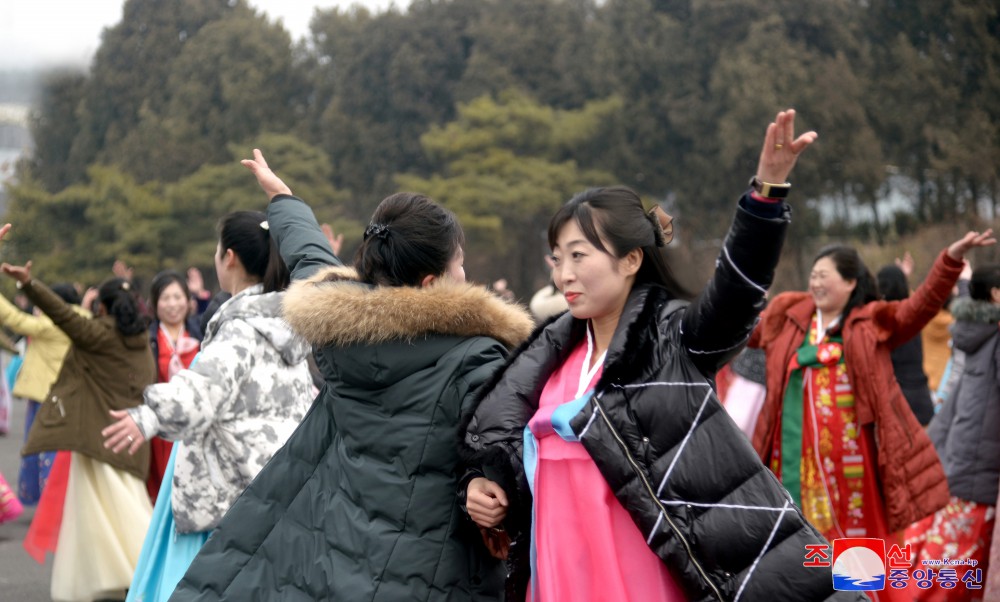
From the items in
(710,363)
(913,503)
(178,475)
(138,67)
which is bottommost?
(913,503)

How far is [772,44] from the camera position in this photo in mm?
32031

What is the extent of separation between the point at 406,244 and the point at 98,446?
13.1ft

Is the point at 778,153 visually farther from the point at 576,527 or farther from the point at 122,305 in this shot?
the point at 122,305

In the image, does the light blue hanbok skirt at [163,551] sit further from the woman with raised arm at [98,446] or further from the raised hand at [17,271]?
the woman with raised arm at [98,446]

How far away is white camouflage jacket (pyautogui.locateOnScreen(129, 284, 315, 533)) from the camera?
3.91 m

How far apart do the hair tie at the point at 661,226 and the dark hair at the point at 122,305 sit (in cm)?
424

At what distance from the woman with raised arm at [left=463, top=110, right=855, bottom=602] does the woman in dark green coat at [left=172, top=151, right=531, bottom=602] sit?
4.5 inches

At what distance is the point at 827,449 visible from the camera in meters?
5.36

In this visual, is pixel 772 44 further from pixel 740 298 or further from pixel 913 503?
pixel 740 298

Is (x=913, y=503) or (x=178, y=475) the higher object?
(x=178, y=475)

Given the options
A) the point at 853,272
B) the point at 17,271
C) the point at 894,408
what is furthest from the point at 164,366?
the point at 894,408

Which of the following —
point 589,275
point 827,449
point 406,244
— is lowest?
point 827,449

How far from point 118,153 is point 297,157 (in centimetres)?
1184

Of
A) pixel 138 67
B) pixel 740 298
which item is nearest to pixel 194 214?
pixel 138 67
